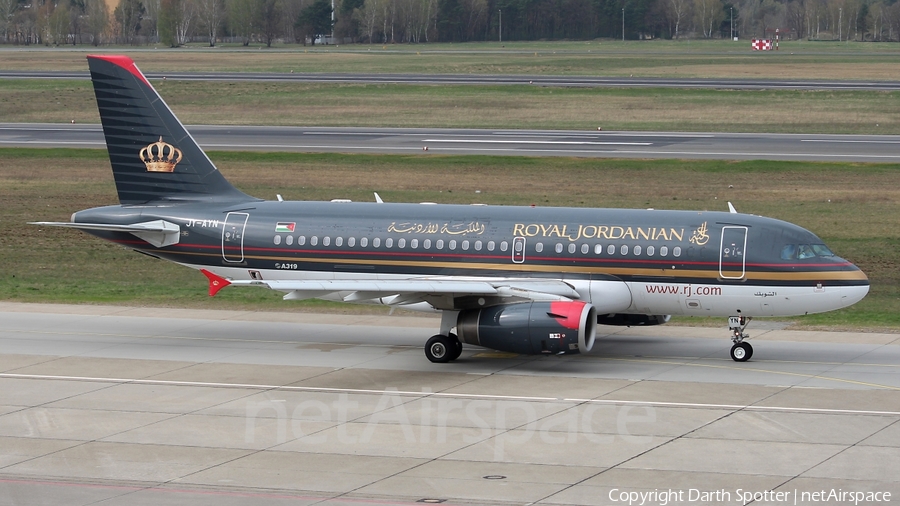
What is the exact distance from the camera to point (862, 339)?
106 feet

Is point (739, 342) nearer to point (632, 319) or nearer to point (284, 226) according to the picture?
point (632, 319)

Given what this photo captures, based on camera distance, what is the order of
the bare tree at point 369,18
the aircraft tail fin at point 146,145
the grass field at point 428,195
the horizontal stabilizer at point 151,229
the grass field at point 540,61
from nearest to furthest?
the horizontal stabilizer at point 151,229 → the aircraft tail fin at point 146,145 → the grass field at point 428,195 → the grass field at point 540,61 → the bare tree at point 369,18

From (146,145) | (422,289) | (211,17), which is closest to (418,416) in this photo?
(422,289)

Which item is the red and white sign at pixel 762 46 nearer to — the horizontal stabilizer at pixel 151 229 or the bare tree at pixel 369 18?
the bare tree at pixel 369 18

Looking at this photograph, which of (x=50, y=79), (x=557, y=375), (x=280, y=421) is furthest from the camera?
(x=50, y=79)

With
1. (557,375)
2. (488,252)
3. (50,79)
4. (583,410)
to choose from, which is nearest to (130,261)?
(488,252)

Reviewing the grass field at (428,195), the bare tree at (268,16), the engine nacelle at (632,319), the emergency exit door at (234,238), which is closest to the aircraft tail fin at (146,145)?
the emergency exit door at (234,238)

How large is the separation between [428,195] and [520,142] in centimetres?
1803

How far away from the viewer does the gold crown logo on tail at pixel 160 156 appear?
109 feet

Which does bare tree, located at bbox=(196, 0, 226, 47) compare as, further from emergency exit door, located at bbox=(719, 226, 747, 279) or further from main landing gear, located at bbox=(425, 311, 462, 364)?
emergency exit door, located at bbox=(719, 226, 747, 279)

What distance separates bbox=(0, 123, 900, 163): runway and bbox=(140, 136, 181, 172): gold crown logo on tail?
3550 centimetres

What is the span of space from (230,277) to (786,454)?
17.0 metres

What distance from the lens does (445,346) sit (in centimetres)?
2922

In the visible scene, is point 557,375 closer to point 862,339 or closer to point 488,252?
point 488,252
